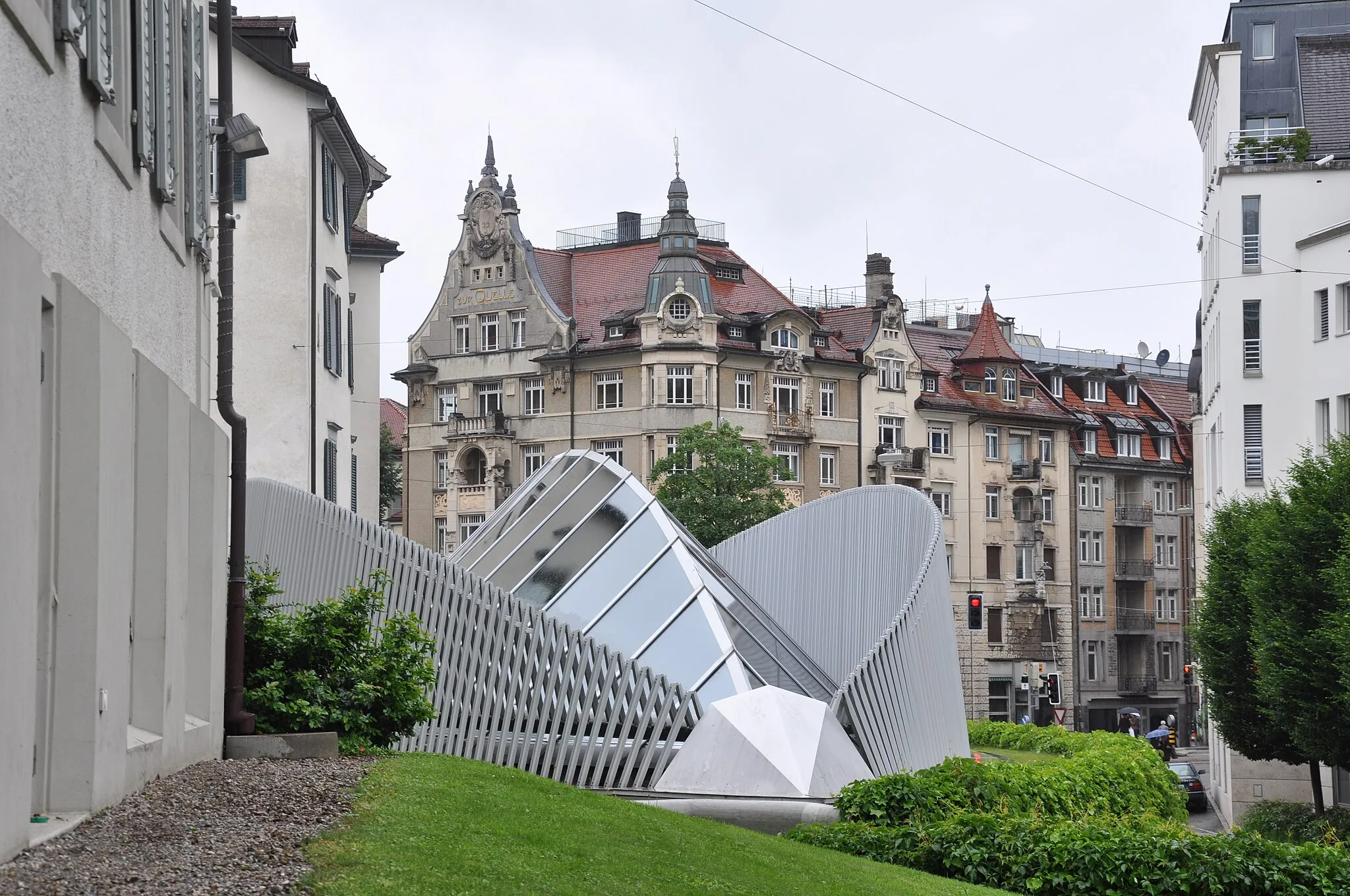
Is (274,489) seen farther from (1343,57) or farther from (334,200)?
(1343,57)

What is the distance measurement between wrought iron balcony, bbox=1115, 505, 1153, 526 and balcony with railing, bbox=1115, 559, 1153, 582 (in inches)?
77.6

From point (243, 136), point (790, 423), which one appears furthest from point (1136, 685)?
point (243, 136)

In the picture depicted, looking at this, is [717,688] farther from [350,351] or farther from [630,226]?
[630,226]

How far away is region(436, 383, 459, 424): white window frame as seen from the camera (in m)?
78.1

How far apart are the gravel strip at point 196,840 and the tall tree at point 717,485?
47392 millimetres

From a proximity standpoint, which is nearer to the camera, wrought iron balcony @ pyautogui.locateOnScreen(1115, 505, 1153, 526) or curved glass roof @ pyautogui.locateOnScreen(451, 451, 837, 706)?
curved glass roof @ pyautogui.locateOnScreen(451, 451, 837, 706)

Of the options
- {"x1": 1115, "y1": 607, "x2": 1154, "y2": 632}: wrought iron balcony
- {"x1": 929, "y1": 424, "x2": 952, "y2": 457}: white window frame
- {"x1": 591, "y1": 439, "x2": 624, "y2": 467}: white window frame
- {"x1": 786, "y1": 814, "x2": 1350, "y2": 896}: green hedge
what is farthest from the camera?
{"x1": 1115, "y1": 607, "x2": 1154, "y2": 632}: wrought iron balcony

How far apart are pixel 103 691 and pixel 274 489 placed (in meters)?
14.3

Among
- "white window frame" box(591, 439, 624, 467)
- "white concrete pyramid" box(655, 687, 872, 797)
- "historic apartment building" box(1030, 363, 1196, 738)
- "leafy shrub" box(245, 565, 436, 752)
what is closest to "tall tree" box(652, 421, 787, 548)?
"white window frame" box(591, 439, 624, 467)

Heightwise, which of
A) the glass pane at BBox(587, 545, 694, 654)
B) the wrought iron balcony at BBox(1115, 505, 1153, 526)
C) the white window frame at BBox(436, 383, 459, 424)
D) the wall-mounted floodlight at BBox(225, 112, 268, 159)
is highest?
the white window frame at BBox(436, 383, 459, 424)

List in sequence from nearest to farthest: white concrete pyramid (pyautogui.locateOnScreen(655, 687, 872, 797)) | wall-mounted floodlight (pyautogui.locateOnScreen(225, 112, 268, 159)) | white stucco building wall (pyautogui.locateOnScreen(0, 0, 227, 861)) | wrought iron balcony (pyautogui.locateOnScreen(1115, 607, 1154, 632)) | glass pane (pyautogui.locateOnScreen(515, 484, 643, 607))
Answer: white stucco building wall (pyautogui.locateOnScreen(0, 0, 227, 861))
wall-mounted floodlight (pyautogui.locateOnScreen(225, 112, 268, 159))
white concrete pyramid (pyautogui.locateOnScreen(655, 687, 872, 797))
glass pane (pyautogui.locateOnScreen(515, 484, 643, 607))
wrought iron balcony (pyautogui.locateOnScreen(1115, 607, 1154, 632))

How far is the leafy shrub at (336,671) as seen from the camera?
17859mm

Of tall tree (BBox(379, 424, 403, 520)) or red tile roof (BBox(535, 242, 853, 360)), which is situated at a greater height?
red tile roof (BBox(535, 242, 853, 360))

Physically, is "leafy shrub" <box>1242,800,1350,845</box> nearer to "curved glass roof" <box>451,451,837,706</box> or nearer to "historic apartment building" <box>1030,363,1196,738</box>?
"curved glass roof" <box>451,451,837,706</box>
